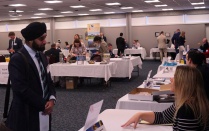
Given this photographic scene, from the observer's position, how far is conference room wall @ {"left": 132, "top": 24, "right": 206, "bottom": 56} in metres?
16.5

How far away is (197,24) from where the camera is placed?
16.4m

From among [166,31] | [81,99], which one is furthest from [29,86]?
[166,31]

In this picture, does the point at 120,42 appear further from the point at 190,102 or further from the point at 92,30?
the point at 190,102

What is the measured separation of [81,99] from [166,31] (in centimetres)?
1170

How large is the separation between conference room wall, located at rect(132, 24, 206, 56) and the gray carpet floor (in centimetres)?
834

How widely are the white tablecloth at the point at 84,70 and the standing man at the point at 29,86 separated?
4890mm

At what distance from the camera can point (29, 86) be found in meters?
2.09

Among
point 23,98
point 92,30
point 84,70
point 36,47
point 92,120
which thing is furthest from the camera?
point 92,30

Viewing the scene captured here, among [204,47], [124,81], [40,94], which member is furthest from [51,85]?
[204,47]

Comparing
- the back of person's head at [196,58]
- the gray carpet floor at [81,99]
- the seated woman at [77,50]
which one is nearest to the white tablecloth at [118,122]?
the back of person's head at [196,58]

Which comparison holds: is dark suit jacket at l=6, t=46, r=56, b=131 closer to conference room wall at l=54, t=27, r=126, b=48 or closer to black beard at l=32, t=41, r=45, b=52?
black beard at l=32, t=41, r=45, b=52

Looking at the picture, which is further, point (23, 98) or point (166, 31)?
point (166, 31)

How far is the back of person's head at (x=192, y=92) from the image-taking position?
1.63 m

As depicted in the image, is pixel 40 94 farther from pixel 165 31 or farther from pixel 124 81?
pixel 165 31
